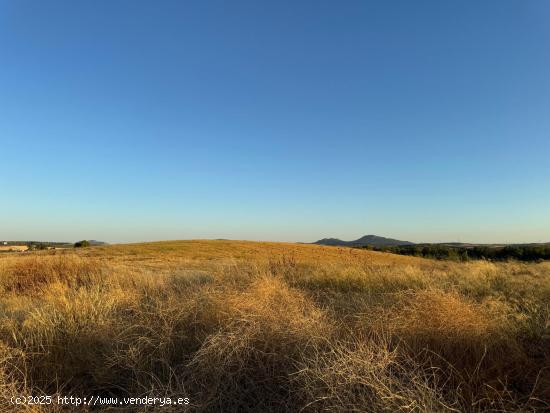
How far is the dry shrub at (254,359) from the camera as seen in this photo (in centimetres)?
377

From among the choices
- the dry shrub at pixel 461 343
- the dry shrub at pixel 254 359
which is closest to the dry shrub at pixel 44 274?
the dry shrub at pixel 254 359

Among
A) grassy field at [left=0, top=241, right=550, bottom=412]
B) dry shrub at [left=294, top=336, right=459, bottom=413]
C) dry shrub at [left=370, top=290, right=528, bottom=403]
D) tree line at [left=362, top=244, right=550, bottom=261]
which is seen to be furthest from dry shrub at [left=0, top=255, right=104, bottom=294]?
tree line at [left=362, top=244, right=550, bottom=261]

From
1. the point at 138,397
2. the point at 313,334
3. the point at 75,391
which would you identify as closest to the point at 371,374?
the point at 313,334

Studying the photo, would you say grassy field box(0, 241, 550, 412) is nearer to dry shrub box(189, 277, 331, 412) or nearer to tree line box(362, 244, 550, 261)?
dry shrub box(189, 277, 331, 412)

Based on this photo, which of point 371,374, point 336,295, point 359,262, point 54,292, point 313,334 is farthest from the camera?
point 359,262

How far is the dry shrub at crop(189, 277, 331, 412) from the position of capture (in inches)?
148

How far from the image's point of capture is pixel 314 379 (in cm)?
350

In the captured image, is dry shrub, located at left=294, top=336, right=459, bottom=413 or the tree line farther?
the tree line

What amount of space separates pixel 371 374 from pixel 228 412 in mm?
1361

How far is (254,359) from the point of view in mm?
4273

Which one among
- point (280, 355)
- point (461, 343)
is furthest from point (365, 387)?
point (461, 343)

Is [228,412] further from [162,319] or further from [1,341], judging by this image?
[1,341]

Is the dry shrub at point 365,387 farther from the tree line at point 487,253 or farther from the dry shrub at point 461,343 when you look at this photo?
the tree line at point 487,253

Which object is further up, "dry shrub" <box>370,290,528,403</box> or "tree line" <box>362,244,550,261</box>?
"tree line" <box>362,244,550,261</box>
